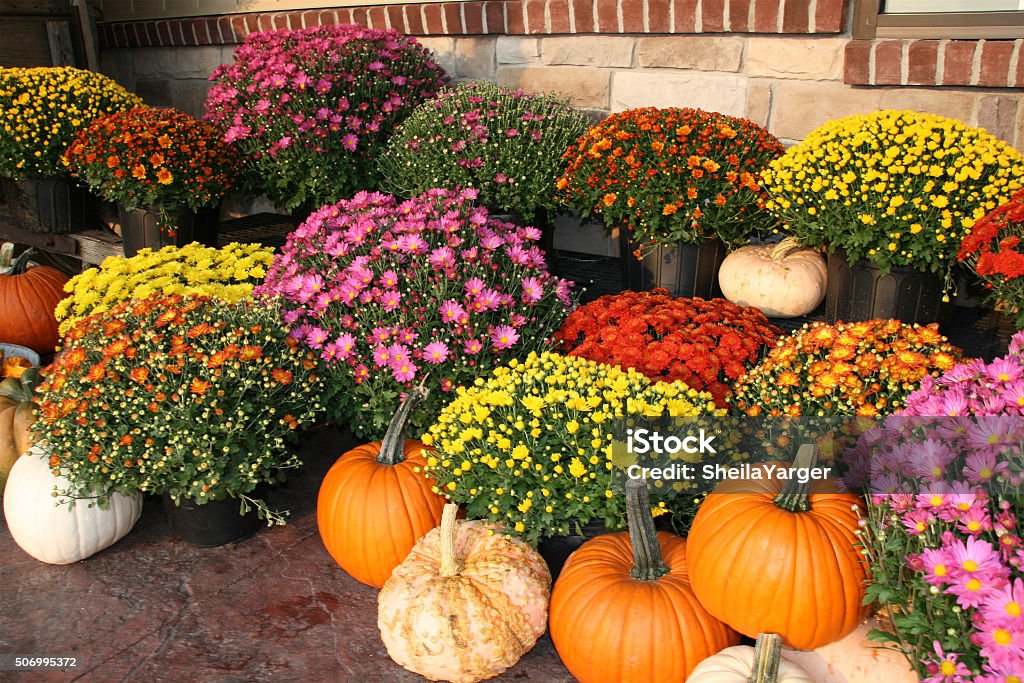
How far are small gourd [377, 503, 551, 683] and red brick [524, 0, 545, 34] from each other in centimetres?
388

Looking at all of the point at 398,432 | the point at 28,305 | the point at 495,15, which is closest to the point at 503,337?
the point at 398,432

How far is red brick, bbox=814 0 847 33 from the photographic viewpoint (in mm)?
4453

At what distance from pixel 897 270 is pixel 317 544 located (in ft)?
9.08

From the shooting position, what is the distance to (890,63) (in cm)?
436

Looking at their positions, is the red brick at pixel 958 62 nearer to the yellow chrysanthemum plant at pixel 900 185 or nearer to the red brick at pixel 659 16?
the yellow chrysanthemum plant at pixel 900 185

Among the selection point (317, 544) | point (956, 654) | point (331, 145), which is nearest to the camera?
point (956, 654)

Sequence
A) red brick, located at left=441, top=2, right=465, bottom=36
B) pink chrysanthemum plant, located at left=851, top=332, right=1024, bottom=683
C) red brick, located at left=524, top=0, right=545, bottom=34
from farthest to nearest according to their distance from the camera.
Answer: red brick, located at left=441, top=2, right=465, bottom=36 → red brick, located at left=524, top=0, right=545, bottom=34 → pink chrysanthemum plant, located at left=851, top=332, right=1024, bottom=683

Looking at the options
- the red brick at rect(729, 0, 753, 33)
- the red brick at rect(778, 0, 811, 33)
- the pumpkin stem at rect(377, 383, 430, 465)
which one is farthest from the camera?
the red brick at rect(729, 0, 753, 33)

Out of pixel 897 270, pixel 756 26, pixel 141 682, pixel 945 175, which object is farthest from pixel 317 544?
pixel 756 26

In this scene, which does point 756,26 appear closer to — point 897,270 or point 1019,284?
point 897,270

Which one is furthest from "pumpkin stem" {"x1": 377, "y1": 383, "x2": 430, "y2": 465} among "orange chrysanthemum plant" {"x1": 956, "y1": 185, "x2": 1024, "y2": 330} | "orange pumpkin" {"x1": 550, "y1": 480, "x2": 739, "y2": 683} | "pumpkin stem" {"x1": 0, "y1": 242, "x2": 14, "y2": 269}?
"pumpkin stem" {"x1": 0, "y1": 242, "x2": 14, "y2": 269}

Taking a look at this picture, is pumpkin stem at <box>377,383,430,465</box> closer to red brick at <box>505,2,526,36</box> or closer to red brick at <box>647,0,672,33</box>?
red brick at <box>647,0,672,33</box>

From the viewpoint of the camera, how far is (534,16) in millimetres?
5664

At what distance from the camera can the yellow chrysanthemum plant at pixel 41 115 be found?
620 centimetres
